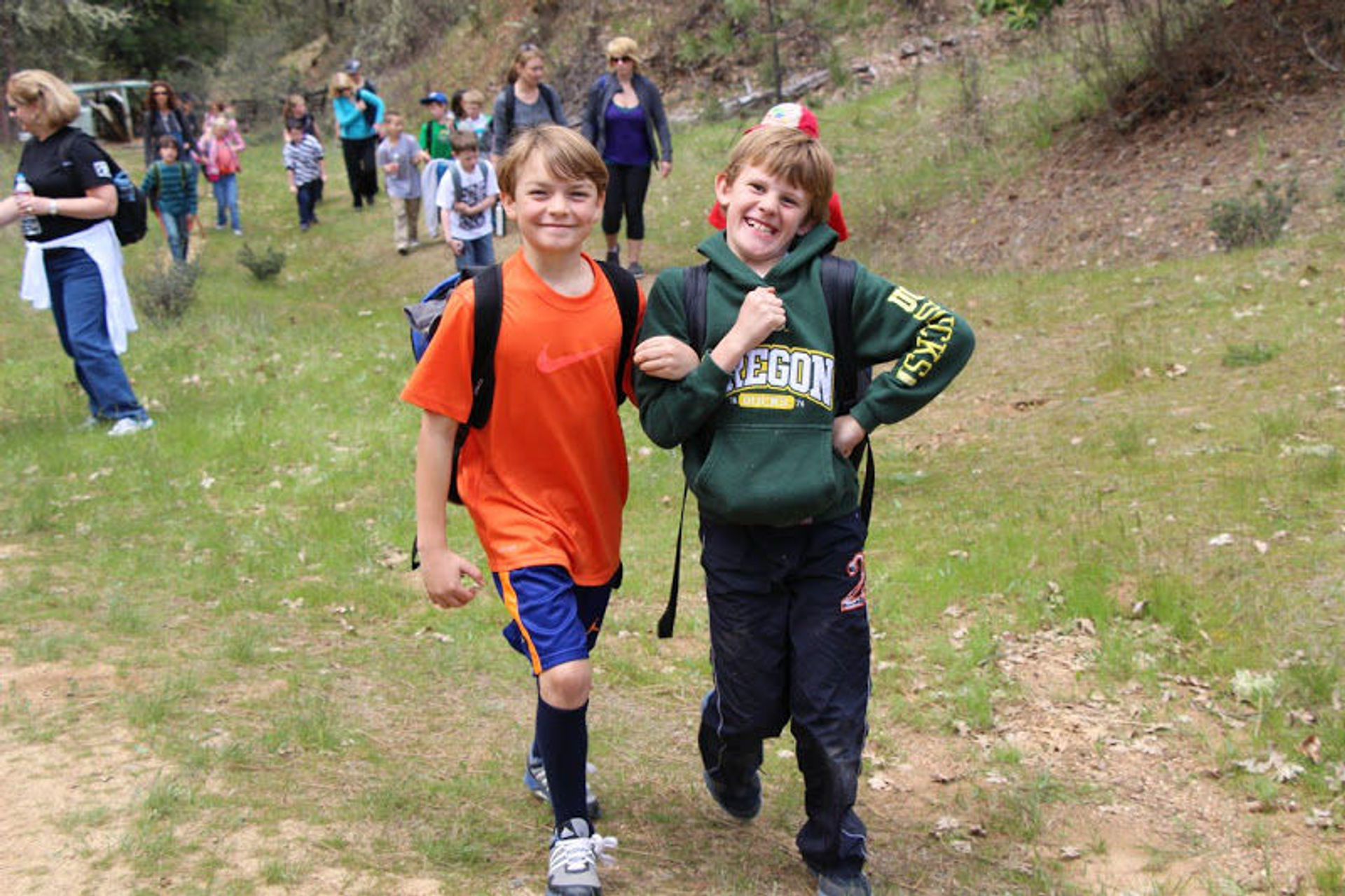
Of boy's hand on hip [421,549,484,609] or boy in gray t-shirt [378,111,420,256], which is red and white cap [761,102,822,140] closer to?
boy's hand on hip [421,549,484,609]

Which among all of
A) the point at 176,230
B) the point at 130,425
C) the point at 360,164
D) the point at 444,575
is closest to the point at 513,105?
the point at 130,425

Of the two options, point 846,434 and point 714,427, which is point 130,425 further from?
point 846,434

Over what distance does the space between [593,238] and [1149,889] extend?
42.2 feet

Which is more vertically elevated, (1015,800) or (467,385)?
(467,385)

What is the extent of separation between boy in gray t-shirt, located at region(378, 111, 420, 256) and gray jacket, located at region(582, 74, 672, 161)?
5.32m

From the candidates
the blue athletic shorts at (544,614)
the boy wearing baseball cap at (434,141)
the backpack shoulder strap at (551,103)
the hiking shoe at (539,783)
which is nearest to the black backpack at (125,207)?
the backpack shoulder strap at (551,103)

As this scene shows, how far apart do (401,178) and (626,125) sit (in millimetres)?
5861

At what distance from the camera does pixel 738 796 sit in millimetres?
4230

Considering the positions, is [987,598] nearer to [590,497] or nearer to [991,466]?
[991,466]

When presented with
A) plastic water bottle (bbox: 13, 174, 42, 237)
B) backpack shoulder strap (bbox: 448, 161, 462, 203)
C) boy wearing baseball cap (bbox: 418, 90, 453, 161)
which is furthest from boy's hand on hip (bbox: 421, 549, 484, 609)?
boy wearing baseball cap (bbox: 418, 90, 453, 161)

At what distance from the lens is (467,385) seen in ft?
11.8

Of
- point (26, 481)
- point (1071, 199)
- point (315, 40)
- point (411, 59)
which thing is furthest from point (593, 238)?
point (315, 40)

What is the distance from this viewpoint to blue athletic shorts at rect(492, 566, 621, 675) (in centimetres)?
357

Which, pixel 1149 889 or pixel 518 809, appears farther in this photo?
pixel 518 809
